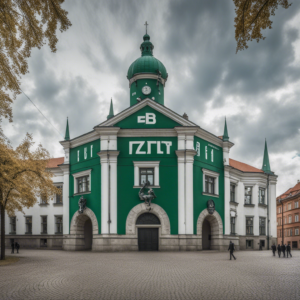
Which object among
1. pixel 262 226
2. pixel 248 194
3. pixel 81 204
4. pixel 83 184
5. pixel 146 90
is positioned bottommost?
pixel 262 226

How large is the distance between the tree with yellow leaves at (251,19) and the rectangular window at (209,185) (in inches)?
1246

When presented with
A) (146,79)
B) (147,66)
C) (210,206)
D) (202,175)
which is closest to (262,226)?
(210,206)

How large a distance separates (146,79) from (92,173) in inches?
576

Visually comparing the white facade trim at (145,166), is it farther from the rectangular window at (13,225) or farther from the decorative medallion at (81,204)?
the rectangular window at (13,225)

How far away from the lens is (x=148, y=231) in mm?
35594

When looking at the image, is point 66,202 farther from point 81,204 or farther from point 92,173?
point 92,173

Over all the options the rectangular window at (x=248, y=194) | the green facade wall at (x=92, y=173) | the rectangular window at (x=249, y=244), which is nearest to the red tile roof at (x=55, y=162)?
the green facade wall at (x=92, y=173)

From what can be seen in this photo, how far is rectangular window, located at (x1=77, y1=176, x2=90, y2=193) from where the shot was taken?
39.2 metres

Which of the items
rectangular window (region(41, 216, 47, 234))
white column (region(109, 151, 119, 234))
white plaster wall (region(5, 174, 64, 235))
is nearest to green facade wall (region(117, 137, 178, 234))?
white column (region(109, 151, 119, 234))

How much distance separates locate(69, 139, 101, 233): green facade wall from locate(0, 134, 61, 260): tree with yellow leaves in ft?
26.8

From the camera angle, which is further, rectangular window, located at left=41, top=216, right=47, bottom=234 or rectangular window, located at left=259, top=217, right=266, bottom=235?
rectangular window, located at left=259, top=217, right=266, bottom=235

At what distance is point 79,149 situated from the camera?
40938 mm

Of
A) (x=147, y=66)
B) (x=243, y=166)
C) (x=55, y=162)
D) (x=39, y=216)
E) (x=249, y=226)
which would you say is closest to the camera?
(x=147, y=66)

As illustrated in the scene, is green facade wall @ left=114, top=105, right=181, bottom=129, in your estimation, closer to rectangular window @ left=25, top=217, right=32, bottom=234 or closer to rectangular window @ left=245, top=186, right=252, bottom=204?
rectangular window @ left=245, top=186, right=252, bottom=204
